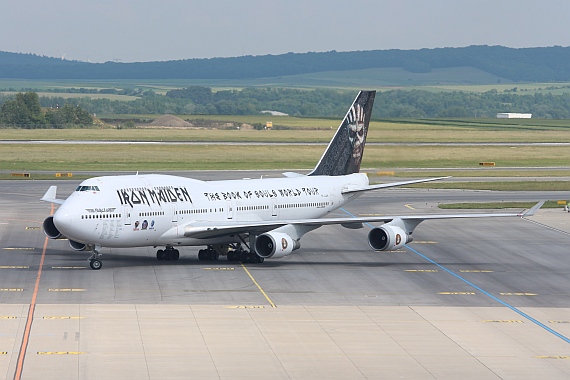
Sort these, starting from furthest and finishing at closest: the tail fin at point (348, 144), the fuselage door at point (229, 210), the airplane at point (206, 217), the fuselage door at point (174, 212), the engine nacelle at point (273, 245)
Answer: the tail fin at point (348, 144) < the fuselage door at point (229, 210) < the fuselage door at point (174, 212) < the engine nacelle at point (273, 245) < the airplane at point (206, 217)

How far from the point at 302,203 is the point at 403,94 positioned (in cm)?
6421

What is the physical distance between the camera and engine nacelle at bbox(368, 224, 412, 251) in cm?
5278

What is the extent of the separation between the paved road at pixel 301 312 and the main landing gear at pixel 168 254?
21.3 inches

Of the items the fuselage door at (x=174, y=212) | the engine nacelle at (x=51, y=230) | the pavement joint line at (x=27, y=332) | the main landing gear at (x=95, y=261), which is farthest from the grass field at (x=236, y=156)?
the pavement joint line at (x=27, y=332)

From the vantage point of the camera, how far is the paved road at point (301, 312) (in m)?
33.1

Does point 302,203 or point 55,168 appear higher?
point 302,203

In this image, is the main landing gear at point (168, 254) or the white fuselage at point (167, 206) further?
the main landing gear at point (168, 254)

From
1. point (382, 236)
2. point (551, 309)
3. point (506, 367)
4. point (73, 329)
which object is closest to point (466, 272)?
point (382, 236)

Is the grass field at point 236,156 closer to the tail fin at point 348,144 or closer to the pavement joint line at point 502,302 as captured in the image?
the tail fin at point 348,144

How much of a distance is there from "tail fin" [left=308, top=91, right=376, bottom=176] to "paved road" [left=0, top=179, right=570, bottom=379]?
4624 millimetres

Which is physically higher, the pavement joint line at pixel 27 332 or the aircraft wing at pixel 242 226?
the aircraft wing at pixel 242 226

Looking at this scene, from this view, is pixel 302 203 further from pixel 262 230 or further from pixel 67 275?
pixel 67 275

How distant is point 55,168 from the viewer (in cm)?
11538

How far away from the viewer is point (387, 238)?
52.7 metres
